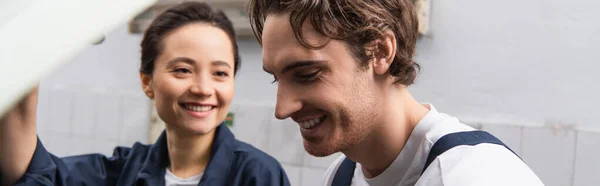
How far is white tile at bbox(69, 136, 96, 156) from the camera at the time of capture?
9.25 ft

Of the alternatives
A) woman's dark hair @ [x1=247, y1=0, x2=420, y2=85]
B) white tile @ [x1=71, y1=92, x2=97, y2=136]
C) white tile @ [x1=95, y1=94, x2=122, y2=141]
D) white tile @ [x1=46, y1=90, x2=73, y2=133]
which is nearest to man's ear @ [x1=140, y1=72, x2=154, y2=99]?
woman's dark hair @ [x1=247, y1=0, x2=420, y2=85]

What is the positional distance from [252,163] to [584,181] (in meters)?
0.89

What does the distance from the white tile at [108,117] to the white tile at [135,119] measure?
0.04 metres

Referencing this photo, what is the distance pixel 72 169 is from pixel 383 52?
80 centimetres

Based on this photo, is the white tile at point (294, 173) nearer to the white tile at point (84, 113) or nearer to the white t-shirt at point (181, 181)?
the white t-shirt at point (181, 181)

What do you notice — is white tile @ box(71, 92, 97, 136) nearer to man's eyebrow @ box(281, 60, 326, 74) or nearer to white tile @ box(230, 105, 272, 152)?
white tile @ box(230, 105, 272, 152)

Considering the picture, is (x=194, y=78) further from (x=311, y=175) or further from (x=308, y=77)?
(x=311, y=175)

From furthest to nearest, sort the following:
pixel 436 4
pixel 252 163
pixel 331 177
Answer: pixel 436 4
pixel 252 163
pixel 331 177

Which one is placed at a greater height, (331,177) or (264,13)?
(264,13)

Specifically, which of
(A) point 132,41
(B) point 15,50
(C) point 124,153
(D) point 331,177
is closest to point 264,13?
(D) point 331,177

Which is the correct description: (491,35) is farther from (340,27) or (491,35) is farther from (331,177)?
(340,27)

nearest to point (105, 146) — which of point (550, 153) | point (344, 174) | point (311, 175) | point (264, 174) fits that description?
point (311, 175)

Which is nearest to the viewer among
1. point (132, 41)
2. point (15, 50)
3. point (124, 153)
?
point (15, 50)

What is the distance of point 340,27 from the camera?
897mm
